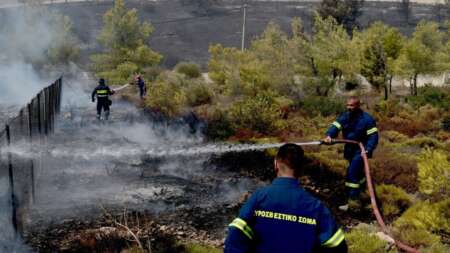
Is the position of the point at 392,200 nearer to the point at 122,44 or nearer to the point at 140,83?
the point at 140,83

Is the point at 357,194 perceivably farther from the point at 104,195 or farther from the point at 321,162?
Answer: the point at 104,195

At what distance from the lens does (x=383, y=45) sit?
2311cm

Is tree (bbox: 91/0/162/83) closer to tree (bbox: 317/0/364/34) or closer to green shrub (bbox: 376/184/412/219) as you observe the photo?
green shrub (bbox: 376/184/412/219)

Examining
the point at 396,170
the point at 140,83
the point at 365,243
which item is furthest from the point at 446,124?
the point at 365,243

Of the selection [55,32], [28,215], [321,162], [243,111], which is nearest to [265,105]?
[243,111]

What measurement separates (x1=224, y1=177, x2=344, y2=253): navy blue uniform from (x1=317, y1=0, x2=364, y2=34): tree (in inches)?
1833

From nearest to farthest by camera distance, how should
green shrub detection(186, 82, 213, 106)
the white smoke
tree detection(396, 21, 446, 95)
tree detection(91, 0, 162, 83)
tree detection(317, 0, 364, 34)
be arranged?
1. tree detection(396, 21, 446, 95)
2. green shrub detection(186, 82, 213, 106)
3. tree detection(91, 0, 162, 83)
4. the white smoke
5. tree detection(317, 0, 364, 34)

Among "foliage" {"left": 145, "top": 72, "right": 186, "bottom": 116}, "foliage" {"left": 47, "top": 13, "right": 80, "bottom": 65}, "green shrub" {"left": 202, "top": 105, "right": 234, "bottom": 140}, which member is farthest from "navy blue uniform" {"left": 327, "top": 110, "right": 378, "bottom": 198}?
"foliage" {"left": 47, "top": 13, "right": 80, "bottom": 65}

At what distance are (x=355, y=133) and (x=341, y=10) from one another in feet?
143

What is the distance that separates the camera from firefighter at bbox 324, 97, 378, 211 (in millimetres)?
7391

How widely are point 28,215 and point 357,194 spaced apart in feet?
17.6

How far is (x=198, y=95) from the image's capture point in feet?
71.4

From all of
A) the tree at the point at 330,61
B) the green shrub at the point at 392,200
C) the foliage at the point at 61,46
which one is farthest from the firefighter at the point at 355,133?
the foliage at the point at 61,46

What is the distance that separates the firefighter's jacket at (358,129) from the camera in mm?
7367
